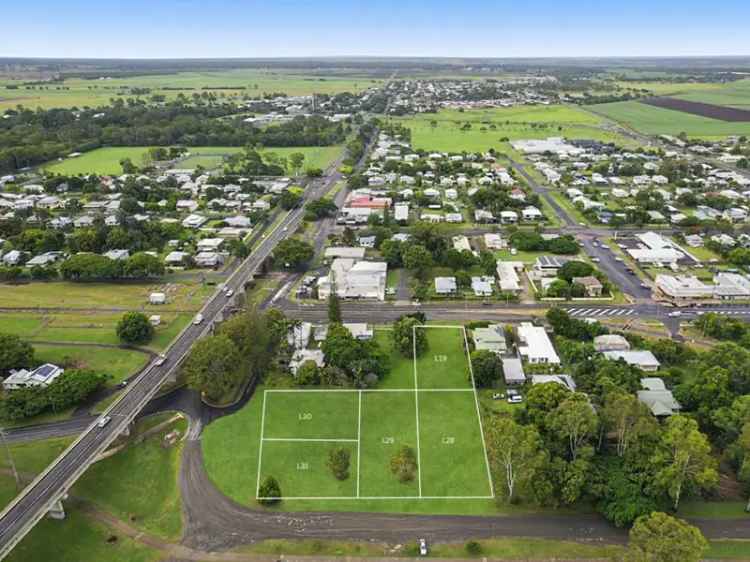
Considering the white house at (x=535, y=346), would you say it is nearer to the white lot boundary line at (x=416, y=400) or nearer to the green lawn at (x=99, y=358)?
the white lot boundary line at (x=416, y=400)

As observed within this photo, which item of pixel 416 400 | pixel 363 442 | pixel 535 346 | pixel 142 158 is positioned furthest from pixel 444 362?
Result: pixel 142 158

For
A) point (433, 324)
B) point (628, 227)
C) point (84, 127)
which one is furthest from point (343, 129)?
point (433, 324)

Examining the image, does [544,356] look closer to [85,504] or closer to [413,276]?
[413,276]

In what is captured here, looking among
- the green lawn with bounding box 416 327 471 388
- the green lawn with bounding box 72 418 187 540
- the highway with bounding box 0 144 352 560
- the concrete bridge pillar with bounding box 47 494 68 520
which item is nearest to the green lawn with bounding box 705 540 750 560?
the green lawn with bounding box 416 327 471 388

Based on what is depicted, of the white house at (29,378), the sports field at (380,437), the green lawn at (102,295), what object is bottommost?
the green lawn at (102,295)

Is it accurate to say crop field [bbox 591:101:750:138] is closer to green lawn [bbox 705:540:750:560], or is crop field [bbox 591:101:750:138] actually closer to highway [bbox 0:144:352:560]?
highway [bbox 0:144:352:560]

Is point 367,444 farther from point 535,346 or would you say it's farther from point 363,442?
point 535,346

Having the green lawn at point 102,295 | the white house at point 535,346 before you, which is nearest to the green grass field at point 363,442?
the white house at point 535,346
